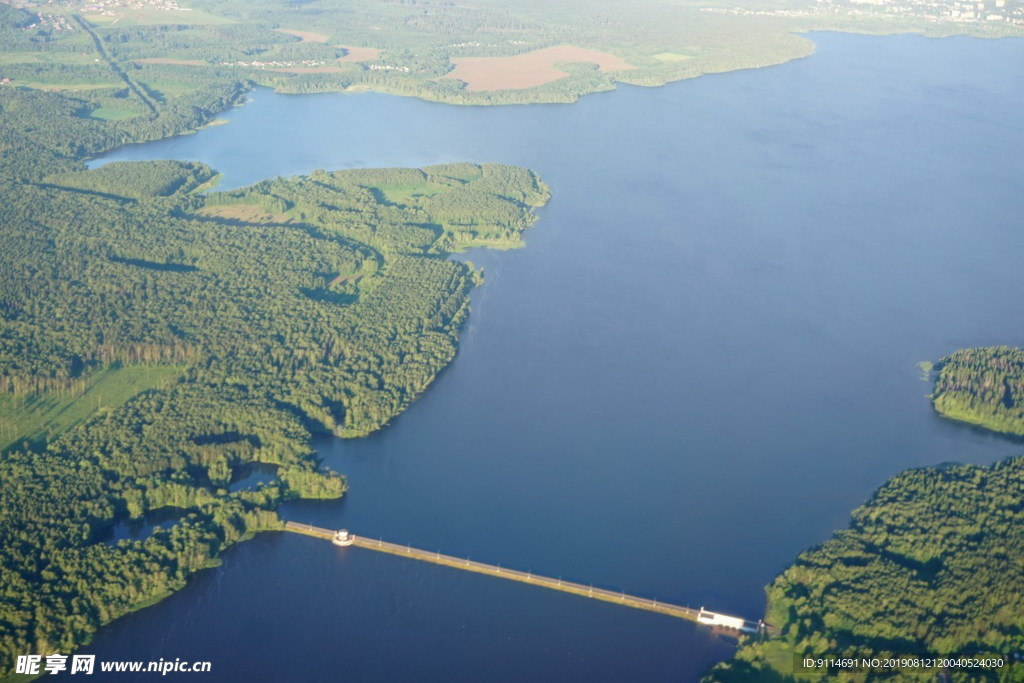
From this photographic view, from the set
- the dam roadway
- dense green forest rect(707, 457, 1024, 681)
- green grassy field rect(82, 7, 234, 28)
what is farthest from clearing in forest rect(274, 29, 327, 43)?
dense green forest rect(707, 457, 1024, 681)

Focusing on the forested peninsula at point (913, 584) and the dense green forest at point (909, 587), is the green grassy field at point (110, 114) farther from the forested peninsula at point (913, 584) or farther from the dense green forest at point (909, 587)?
the dense green forest at point (909, 587)

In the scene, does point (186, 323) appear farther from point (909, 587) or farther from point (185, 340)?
point (909, 587)

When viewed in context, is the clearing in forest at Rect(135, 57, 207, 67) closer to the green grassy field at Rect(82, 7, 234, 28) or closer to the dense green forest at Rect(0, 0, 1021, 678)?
the dense green forest at Rect(0, 0, 1021, 678)

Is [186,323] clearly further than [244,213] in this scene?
No

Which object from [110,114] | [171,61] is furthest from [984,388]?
[171,61]

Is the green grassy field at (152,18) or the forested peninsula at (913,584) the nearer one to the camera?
the forested peninsula at (913,584)

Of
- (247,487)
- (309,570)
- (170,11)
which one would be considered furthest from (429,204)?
(170,11)

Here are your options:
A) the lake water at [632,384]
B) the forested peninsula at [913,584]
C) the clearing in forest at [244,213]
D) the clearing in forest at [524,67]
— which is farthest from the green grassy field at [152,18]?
the forested peninsula at [913,584]
